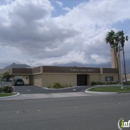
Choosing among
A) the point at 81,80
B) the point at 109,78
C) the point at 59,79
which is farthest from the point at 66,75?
the point at 109,78

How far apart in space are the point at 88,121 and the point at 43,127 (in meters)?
2.02

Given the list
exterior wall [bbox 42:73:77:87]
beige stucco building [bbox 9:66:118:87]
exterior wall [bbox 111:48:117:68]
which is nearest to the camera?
exterior wall [bbox 42:73:77:87]

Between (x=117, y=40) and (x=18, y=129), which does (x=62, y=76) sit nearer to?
(x=117, y=40)

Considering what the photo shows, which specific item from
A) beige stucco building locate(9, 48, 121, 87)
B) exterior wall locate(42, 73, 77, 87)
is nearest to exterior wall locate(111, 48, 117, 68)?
beige stucco building locate(9, 48, 121, 87)

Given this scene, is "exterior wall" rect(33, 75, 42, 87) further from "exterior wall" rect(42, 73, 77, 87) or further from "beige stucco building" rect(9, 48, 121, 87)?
"exterior wall" rect(42, 73, 77, 87)

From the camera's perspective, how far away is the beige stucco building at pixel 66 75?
127 ft

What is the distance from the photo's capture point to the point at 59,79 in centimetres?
4006

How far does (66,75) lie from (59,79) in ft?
6.46

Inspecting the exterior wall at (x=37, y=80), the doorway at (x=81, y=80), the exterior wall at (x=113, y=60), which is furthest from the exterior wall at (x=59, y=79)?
the exterior wall at (x=113, y=60)

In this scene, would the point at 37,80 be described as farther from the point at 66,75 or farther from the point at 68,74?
the point at 68,74

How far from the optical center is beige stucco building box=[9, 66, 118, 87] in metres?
38.8

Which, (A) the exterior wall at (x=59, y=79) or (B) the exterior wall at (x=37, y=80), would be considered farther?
(B) the exterior wall at (x=37, y=80)

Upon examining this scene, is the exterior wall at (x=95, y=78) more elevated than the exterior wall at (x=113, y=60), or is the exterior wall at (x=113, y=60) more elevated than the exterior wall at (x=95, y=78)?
the exterior wall at (x=113, y=60)

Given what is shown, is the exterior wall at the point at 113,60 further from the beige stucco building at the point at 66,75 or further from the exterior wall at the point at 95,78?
the exterior wall at the point at 95,78
